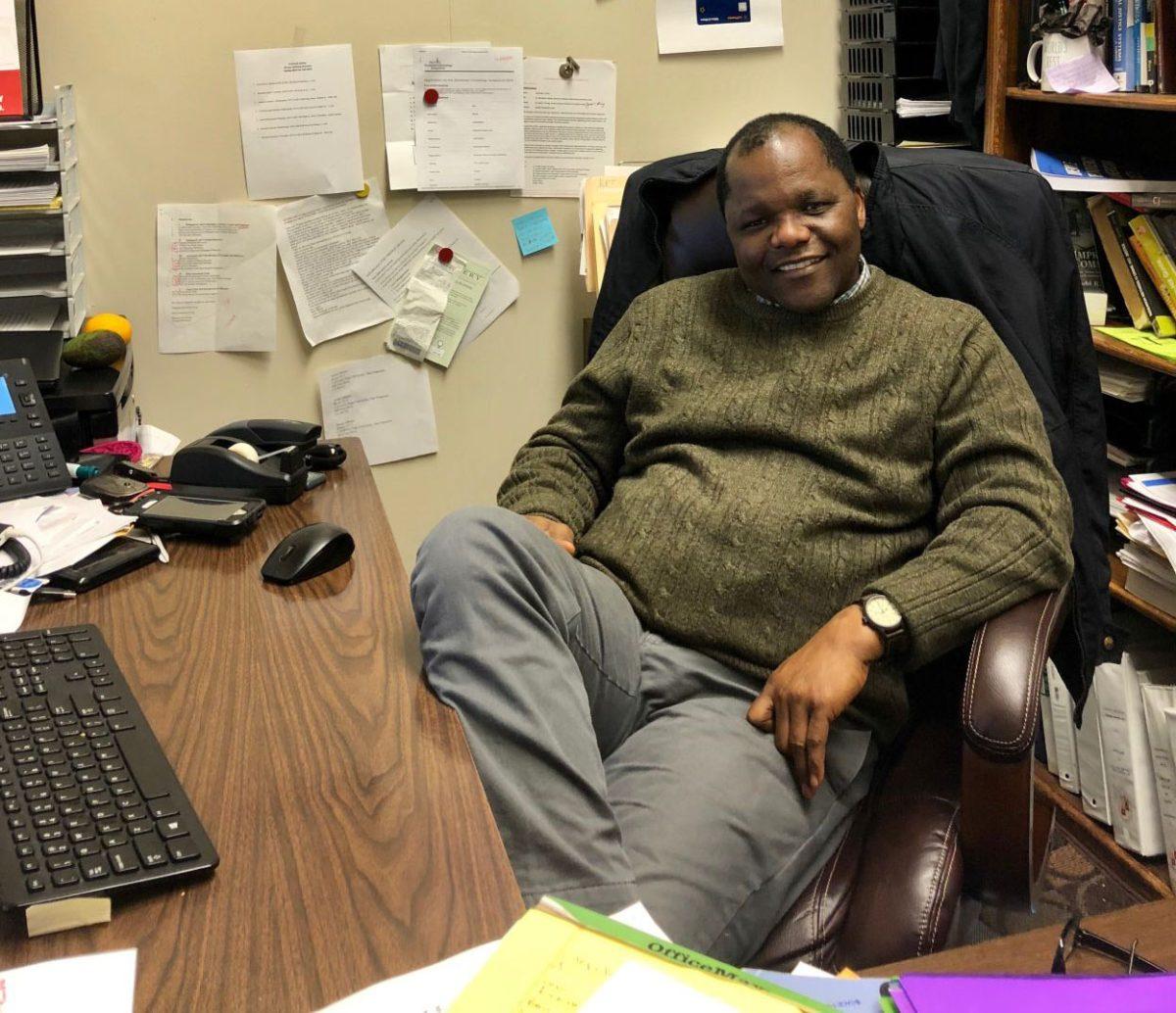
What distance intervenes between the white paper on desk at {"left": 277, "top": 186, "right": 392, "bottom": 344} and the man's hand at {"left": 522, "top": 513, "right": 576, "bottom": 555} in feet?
2.53

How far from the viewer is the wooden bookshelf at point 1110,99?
1.76m

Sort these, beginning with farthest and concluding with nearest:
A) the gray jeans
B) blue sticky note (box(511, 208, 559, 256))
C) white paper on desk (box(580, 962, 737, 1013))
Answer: blue sticky note (box(511, 208, 559, 256)) → the gray jeans → white paper on desk (box(580, 962, 737, 1013))

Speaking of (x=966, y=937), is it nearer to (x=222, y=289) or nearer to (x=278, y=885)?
(x=278, y=885)

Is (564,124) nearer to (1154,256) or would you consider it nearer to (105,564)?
(1154,256)

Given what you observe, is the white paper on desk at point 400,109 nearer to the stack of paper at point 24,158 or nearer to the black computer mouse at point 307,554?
the stack of paper at point 24,158

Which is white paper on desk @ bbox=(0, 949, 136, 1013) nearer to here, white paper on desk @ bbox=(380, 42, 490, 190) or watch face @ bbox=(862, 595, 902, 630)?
watch face @ bbox=(862, 595, 902, 630)

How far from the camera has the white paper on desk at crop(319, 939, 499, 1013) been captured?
676 mm

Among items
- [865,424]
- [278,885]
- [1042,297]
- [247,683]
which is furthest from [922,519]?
[278,885]

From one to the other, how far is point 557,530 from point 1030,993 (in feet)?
3.11

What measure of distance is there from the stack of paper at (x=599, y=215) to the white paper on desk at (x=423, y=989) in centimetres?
162

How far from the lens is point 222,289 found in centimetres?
217

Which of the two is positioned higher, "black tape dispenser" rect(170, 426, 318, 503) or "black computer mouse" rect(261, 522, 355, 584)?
"black tape dispenser" rect(170, 426, 318, 503)

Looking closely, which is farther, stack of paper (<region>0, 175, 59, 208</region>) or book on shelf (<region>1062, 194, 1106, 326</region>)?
book on shelf (<region>1062, 194, 1106, 326</region>)

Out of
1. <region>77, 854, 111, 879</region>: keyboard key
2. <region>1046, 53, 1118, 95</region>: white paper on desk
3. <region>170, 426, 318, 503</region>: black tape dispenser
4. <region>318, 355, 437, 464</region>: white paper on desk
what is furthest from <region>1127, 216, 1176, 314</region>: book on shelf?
<region>77, 854, 111, 879</region>: keyboard key
